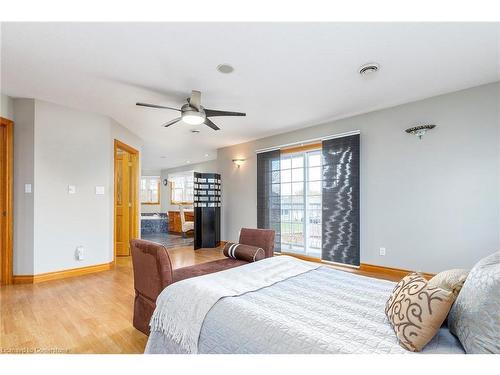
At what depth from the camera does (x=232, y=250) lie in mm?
2865

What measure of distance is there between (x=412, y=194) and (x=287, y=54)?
8.34 feet

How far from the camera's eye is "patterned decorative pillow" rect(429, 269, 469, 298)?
44.9 inches

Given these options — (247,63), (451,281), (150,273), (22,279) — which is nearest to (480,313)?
(451,281)

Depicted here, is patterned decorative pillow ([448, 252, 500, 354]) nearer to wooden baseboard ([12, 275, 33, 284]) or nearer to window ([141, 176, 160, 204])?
wooden baseboard ([12, 275, 33, 284])

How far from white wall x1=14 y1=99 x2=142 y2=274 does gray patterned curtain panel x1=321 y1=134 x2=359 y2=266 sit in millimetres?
3639

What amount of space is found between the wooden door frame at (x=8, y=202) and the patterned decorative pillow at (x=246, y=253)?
2.91 metres

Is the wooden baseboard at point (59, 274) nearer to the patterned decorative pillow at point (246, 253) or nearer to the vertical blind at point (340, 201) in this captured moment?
the patterned decorative pillow at point (246, 253)

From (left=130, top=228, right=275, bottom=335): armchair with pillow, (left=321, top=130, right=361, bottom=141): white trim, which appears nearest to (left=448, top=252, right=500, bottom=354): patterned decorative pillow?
(left=130, top=228, right=275, bottom=335): armchair with pillow

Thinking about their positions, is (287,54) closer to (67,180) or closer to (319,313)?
(319,313)

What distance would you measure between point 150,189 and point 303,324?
1029 cm

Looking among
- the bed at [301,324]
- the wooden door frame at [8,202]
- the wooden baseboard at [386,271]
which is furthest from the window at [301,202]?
the wooden door frame at [8,202]

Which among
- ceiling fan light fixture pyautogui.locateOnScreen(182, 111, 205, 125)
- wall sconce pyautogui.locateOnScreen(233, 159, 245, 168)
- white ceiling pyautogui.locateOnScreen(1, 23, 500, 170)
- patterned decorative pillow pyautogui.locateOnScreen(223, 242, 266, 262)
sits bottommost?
patterned decorative pillow pyautogui.locateOnScreen(223, 242, 266, 262)

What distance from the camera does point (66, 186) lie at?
3.53 meters
